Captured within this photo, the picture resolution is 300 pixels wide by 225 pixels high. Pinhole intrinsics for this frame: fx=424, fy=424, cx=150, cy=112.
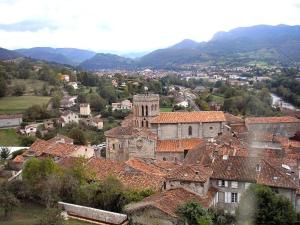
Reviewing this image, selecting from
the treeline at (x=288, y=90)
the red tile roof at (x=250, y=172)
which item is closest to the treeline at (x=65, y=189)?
the red tile roof at (x=250, y=172)

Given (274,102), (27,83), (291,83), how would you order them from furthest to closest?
(27,83) < (291,83) < (274,102)

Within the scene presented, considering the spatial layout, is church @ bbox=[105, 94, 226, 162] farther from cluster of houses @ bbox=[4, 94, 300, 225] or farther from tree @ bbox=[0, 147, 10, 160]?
tree @ bbox=[0, 147, 10, 160]

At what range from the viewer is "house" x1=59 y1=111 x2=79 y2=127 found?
229ft

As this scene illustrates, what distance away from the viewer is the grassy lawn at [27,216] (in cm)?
2503

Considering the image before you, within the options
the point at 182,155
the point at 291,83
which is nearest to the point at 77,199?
the point at 182,155

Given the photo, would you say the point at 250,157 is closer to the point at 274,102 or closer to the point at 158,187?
the point at 158,187

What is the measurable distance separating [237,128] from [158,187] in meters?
23.3

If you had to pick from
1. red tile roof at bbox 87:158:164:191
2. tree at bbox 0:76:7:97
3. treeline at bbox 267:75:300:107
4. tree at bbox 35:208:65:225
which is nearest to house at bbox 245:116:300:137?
red tile roof at bbox 87:158:164:191

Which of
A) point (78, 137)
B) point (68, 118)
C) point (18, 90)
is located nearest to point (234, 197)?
point (78, 137)

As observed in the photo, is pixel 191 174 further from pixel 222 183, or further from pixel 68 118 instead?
pixel 68 118

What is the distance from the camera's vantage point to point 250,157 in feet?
99.8

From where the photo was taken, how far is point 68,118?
236 feet

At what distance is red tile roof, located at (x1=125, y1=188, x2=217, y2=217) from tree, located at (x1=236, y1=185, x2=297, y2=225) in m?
2.42

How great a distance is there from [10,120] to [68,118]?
970 centimetres
